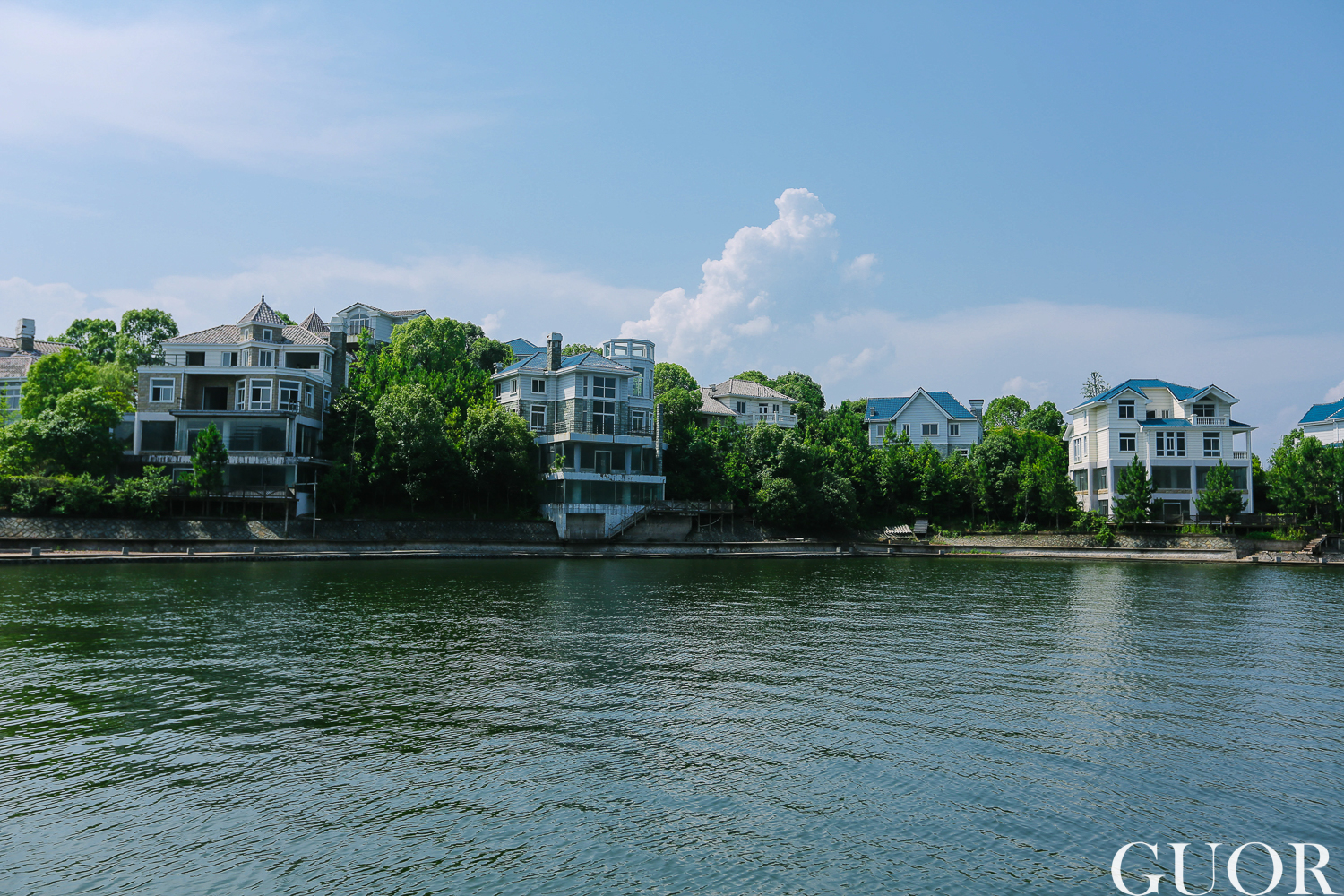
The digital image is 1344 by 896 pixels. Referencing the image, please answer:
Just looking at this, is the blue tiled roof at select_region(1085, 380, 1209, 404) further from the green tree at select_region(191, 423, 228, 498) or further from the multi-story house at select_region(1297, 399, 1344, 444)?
the green tree at select_region(191, 423, 228, 498)

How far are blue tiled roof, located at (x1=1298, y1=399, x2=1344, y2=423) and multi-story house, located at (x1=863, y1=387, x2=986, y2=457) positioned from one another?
33878mm

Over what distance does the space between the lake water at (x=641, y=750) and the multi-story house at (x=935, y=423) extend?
58392 mm

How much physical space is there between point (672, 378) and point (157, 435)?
47682 mm

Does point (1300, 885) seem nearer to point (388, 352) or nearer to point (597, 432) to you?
point (597, 432)

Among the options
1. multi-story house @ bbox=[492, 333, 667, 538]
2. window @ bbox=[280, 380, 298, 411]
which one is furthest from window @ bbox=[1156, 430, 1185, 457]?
window @ bbox=[280, 380, 298, 411]

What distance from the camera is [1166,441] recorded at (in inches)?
2672

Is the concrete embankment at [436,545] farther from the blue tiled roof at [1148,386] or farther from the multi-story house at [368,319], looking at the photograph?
the multi-story house at [368,319]

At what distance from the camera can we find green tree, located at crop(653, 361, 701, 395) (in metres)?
87.2

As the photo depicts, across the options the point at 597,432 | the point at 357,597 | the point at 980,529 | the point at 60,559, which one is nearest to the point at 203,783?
the point at 357,597

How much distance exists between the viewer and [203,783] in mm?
12023

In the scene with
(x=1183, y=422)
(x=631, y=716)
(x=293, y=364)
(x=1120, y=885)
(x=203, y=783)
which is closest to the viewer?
(x=1120, y=885)

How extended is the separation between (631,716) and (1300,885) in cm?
996

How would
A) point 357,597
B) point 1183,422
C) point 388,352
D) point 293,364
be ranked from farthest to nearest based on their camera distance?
point 388,352 → point 1183,422 → point 293,364 → point 357,597

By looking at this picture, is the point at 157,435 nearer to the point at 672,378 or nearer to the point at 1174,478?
the point at 672,378
